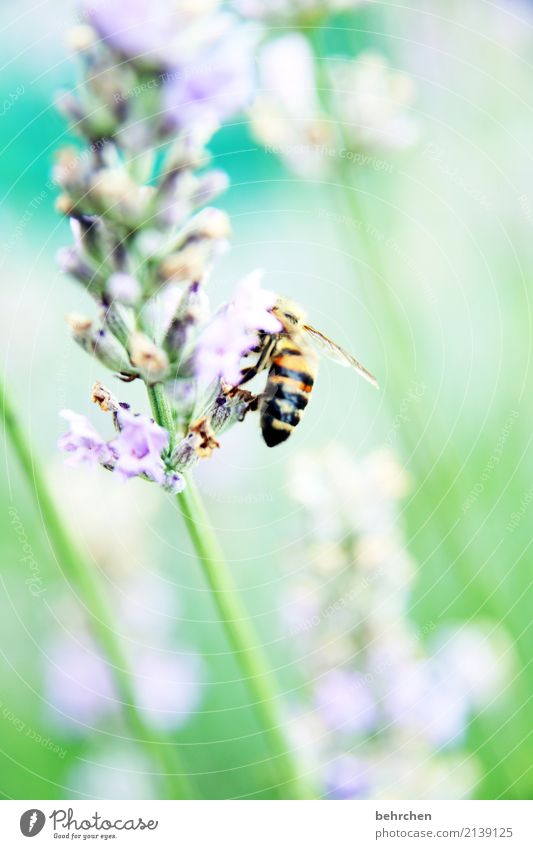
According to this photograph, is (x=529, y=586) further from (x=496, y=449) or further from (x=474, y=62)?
(x=474, y=62)

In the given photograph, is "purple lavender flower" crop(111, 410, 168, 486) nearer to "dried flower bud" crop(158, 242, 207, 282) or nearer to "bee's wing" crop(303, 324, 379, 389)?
"dried flower bud" crop(158, 242, 207, 282)
